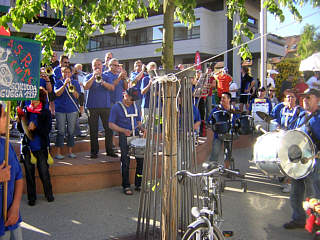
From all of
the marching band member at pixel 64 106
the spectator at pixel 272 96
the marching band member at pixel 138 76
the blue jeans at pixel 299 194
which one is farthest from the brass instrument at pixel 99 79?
the spectator at pixel 272 96

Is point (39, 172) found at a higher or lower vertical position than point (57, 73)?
lower

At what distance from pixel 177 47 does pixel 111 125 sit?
886 inches

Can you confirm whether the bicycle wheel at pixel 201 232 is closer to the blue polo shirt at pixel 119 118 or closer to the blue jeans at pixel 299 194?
the blue jeans at pixel 299 194

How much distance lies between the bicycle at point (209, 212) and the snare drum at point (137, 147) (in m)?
2.38

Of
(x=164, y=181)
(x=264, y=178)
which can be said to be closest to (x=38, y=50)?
(x=164, y=181)

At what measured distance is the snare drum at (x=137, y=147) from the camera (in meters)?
6.05

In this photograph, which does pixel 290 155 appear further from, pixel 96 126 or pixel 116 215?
pixel 96 126

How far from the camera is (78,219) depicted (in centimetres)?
525

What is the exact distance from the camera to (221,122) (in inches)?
285

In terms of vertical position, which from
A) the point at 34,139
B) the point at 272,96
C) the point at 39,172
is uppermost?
the point at 272,96

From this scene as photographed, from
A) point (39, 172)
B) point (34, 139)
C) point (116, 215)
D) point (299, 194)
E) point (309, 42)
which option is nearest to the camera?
point (309, 42)

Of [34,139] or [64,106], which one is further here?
[64,106]

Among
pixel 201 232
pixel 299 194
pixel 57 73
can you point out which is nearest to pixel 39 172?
pixel 57 73

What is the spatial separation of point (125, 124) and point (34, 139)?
5.24 ft
